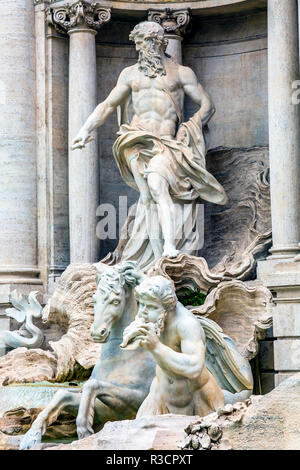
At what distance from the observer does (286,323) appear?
1519cm

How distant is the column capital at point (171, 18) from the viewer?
18047 millimetres

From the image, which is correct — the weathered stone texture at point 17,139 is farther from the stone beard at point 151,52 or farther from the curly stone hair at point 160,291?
the curly stone hair at point 160,291

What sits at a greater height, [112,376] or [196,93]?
[196,93]

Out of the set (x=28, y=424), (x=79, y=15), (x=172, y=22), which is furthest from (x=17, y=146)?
(x=28, y=424)

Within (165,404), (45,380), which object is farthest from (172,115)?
(165,404)

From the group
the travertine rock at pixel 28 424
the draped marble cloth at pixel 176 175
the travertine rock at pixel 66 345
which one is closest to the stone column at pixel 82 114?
the draped marble cloth at pixel 176 175

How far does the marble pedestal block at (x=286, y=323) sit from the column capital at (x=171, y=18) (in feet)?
14.0

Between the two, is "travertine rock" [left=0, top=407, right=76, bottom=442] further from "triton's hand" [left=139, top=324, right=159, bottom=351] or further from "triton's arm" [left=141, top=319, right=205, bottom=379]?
"triton's hand" [left=139, top=324, right=159, bottom=351]

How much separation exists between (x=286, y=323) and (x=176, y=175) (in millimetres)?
2528

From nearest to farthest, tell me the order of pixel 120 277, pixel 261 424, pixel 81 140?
pixel 261 424, pixel 120 277, pixel 81 140

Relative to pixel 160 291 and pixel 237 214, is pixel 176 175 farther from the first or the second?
pixel 160 291

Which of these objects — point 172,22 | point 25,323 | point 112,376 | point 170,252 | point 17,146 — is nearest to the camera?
point 112,376

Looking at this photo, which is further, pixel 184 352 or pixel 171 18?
pixel 171 18

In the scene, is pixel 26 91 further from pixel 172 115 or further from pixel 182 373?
pixel 182 373
